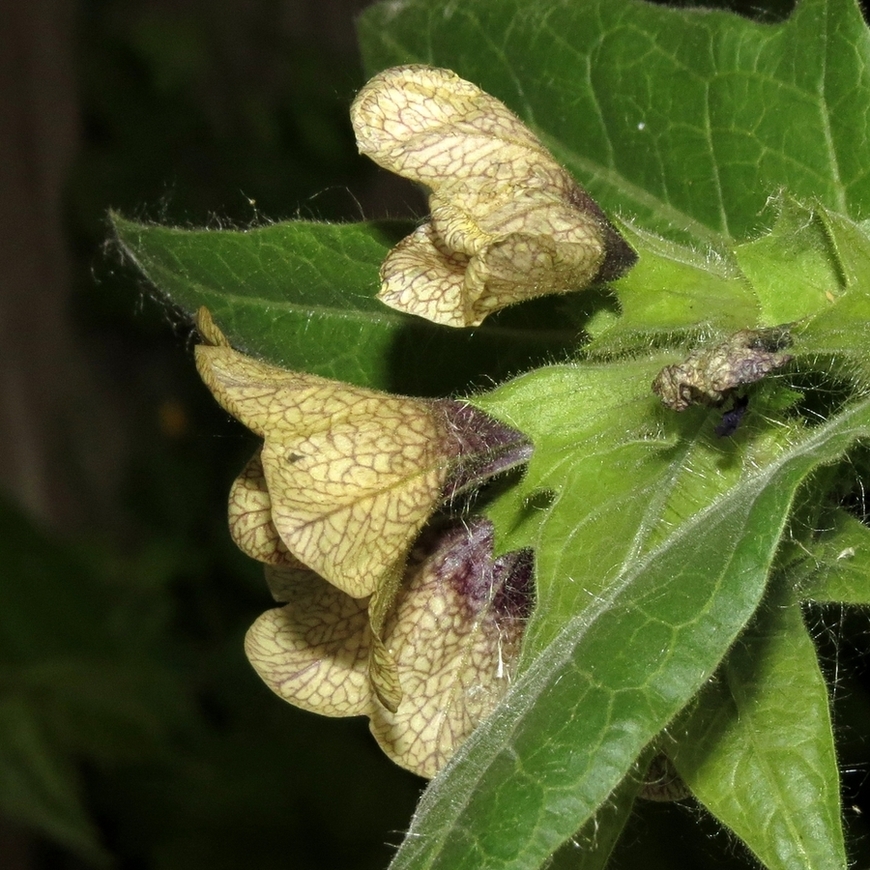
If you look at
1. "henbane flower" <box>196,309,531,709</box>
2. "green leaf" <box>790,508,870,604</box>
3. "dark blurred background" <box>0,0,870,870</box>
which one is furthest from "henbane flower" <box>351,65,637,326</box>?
"dark blurred background" <box>0,0,870,870</box>

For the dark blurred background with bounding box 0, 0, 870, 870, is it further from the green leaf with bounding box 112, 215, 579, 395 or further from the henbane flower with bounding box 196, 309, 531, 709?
the henbane flower with bounding box 196, 309, 531, 709

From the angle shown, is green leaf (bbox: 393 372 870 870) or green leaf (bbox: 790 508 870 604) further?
green leaf (bbox: 790 508 870 604)

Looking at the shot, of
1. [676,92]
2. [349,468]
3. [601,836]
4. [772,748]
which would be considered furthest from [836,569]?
[676,92]

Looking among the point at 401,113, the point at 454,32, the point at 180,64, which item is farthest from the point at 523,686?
the point at 180,64

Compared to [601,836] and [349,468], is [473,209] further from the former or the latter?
[601,836]

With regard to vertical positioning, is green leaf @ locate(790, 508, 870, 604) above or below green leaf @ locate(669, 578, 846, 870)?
above

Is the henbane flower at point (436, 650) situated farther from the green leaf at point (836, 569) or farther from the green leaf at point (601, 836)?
the green leaf at point (836, 569)
